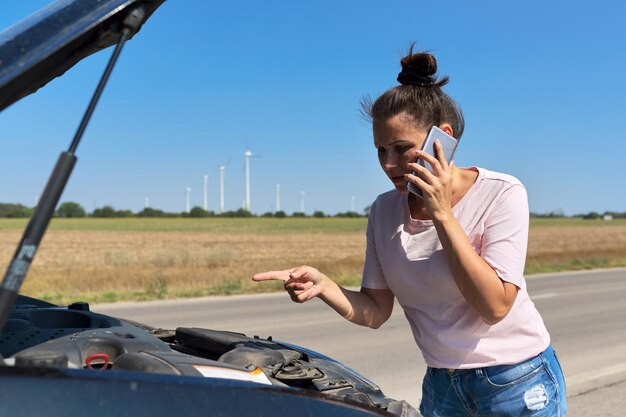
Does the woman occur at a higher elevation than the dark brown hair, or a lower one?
lower

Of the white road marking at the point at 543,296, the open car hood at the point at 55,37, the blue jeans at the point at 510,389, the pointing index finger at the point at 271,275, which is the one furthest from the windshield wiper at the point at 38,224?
the white road marking at the point at 543,296

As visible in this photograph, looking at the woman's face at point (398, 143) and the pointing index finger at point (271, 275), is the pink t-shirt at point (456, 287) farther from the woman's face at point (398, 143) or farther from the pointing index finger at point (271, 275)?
the pointing index finger at point (271, 275)

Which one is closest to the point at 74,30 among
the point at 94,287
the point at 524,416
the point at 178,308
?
the point at 524,416

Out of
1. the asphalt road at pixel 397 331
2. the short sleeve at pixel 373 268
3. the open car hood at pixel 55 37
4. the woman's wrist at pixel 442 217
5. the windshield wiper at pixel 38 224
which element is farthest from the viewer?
the asphalt road at pixel 397 331

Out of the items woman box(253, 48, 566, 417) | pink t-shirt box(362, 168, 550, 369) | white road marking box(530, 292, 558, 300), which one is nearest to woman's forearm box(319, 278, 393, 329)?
woman box(253, 48, 566, 417)

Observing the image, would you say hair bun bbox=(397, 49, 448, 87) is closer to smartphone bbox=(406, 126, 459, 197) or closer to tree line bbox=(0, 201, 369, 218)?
smartphone bbox=(406, 126, 459, 197)

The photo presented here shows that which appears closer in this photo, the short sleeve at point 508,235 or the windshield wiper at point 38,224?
the windshield wiper at point 38,224

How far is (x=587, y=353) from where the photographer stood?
7852mm

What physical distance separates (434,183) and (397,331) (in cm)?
759

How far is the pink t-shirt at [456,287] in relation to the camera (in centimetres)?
222

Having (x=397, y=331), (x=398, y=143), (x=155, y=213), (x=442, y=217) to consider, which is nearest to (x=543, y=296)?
(x=397, y=331)

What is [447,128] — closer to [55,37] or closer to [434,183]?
[434,183]

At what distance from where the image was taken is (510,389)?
2.27 metres

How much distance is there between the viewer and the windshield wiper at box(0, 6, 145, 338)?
1244 millimetres
